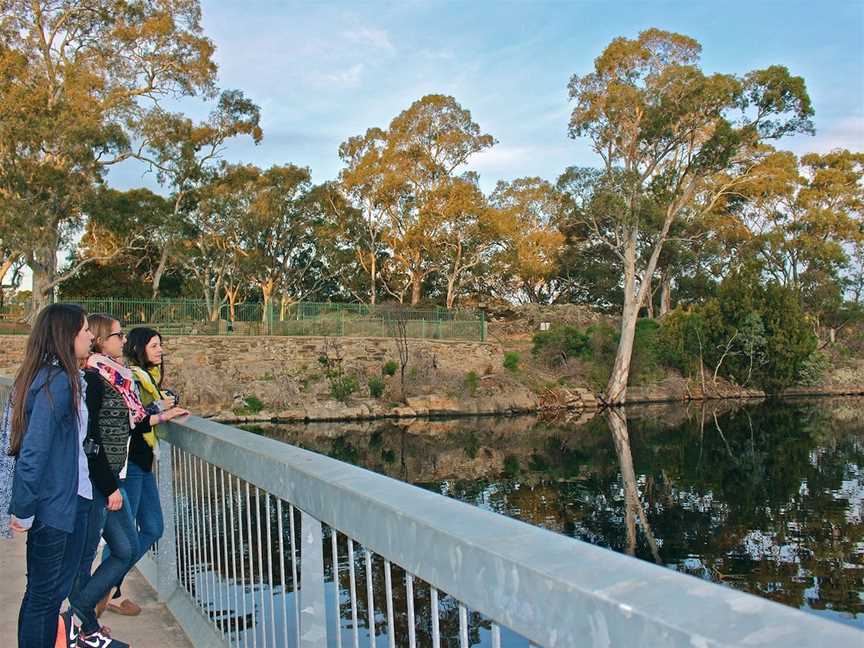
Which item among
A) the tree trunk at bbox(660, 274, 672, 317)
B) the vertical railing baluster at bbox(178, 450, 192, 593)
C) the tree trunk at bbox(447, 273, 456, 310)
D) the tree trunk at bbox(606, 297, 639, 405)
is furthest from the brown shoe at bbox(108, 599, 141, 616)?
the tree trunk at bbox(660, 274, 672, 317)

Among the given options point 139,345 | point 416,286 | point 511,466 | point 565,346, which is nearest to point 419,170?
point 416,286

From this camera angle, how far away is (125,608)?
12.7 ft

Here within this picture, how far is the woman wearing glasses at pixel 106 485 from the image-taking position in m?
3.28

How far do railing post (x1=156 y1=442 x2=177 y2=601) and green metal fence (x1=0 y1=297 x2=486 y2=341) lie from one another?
76.6 ft

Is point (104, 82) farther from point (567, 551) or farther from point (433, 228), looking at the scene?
point (567, 551)

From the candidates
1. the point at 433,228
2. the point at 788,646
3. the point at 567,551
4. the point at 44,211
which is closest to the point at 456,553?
the point at 567,551

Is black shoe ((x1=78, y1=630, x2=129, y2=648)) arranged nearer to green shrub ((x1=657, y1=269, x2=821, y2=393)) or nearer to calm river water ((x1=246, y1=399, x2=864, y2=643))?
calm river water ((x1=246, y1=399, x2=864, y2=643))

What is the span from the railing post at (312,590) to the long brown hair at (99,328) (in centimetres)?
209

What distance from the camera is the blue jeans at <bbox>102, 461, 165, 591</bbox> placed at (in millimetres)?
3920

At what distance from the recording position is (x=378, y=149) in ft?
131

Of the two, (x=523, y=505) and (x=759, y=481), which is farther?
(x=759, y=481)

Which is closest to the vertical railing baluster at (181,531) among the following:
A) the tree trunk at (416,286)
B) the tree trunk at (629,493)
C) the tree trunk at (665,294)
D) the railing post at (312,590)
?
the railing post at (312,590)

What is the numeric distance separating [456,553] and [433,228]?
37629 millimetres

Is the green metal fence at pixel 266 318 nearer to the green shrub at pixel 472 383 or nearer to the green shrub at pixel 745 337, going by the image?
the green shrub at pixel 472 383
